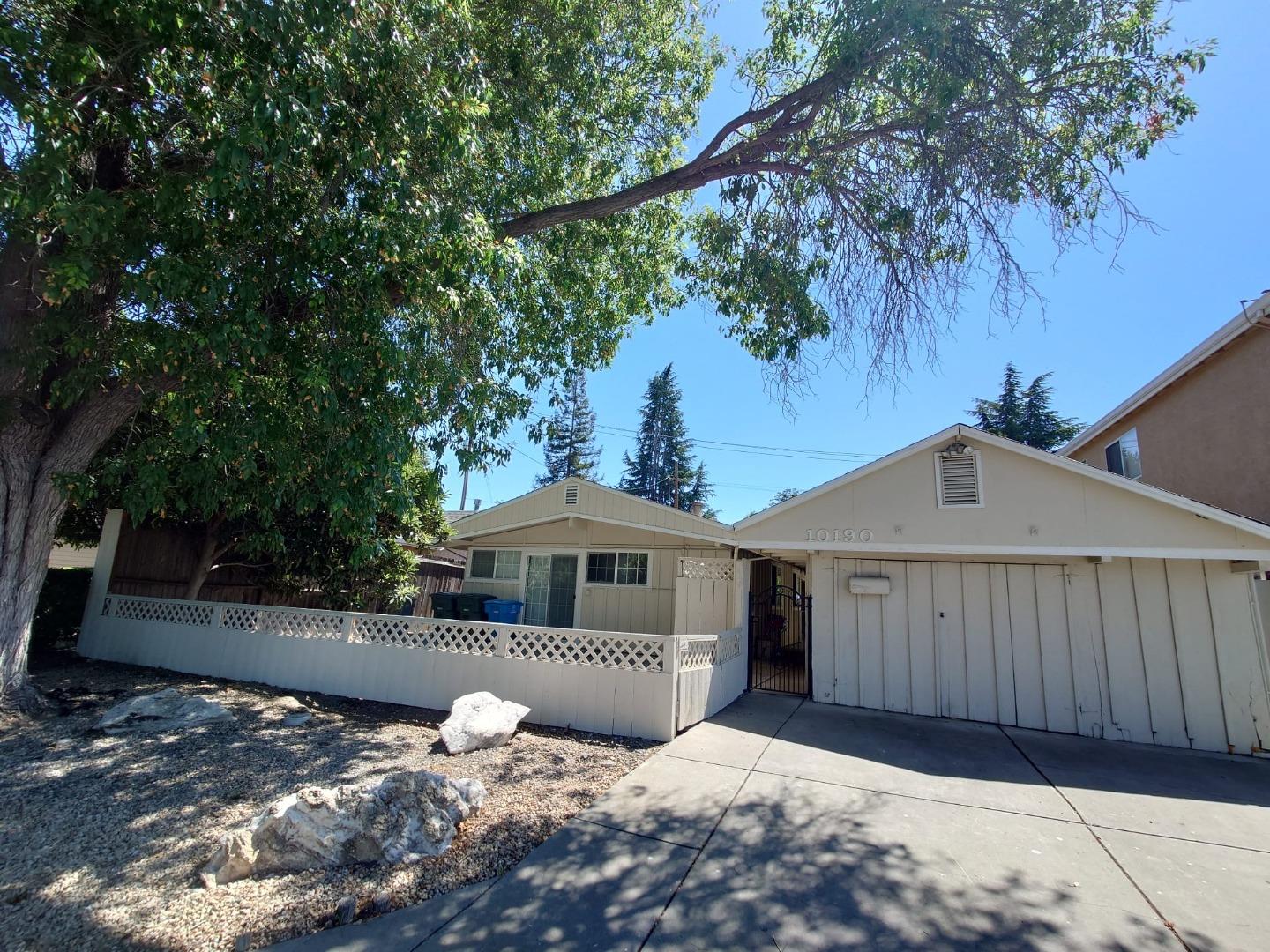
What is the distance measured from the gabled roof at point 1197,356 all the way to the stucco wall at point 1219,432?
0.18 meters

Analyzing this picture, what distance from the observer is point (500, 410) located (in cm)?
695

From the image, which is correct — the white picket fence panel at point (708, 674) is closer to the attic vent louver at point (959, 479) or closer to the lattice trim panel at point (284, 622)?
the attic vent louver at point (959, 479)

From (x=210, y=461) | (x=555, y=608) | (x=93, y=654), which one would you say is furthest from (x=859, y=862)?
(x=93, y=654)

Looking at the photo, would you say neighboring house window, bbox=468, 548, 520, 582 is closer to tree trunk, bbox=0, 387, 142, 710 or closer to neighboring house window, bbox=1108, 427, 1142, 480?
tree trunk, bbox=0, 387, 142, 710

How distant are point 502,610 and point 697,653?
516 cm

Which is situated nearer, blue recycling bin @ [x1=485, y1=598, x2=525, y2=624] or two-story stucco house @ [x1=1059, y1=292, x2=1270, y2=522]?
two-story stucco house @ [x1=1059, y1=292, x2=1270, y2=522]

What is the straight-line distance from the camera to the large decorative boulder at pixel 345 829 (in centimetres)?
338

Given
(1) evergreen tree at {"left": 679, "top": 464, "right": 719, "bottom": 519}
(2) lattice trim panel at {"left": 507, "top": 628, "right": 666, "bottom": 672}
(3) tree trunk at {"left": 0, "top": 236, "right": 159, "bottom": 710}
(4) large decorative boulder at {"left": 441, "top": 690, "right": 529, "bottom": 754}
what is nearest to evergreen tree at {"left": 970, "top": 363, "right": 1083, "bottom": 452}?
(1) evergreen tree at {"left": 679, "top": 464, "right": 719, "bottom": 519}

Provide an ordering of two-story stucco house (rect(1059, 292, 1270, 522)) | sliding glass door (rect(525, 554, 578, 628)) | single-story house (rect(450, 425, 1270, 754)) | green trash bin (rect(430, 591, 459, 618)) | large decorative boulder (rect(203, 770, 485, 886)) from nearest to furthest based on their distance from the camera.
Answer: large decorative boulder (rect(203, 770, 485, 886)), single-story house (rect(450, 425, 1270, 754)), two-story stucco house (rect(1059, 292, 1270, 522)), green trash bin (rect(430, 591, 459, 618)), sliding glass door (rect(525, 554, 578, 628))

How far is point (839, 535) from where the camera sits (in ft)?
27.3

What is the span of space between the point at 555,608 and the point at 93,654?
7.61 m

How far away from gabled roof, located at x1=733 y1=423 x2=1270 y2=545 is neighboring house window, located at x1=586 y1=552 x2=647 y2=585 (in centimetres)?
278

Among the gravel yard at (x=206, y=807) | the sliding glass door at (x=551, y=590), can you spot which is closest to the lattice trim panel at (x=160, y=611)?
the gravel yard at (x=206, y=807)

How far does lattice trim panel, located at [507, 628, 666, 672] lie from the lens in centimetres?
677
